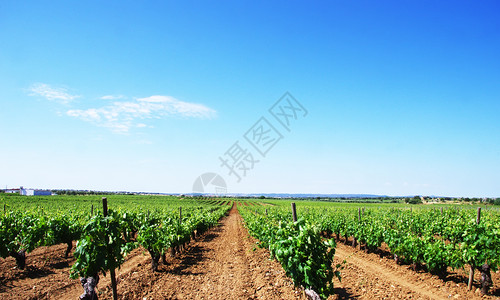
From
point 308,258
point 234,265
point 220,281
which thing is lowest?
point 234,265

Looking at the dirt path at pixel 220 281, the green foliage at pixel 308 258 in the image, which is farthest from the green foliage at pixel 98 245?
the green foliage at pixel 308 258

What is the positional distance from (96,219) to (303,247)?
4.20 meters

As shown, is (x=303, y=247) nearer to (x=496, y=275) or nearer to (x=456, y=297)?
(x=456, y=297)

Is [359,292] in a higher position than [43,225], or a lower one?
lower

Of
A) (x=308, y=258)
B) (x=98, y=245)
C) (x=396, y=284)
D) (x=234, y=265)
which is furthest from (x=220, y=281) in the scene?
(x=396, y=284)

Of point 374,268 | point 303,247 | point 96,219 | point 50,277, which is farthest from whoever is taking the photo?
point 374,268

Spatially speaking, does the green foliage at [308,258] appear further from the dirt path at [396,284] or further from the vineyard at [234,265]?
the dirt path at [396,284]

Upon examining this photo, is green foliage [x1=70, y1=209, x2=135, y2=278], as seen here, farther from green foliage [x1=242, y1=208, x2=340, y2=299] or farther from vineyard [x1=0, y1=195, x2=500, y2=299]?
green foliage [x1=242, y1=208, x2=340, y2=299]

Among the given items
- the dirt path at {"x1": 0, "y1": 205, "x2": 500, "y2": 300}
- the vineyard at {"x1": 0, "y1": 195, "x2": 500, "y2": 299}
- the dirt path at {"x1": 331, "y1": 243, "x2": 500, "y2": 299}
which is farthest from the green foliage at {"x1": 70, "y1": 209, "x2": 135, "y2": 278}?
the dirt path at {"x1": 331, "y1": 243, "x2": 500, "y2": 299}

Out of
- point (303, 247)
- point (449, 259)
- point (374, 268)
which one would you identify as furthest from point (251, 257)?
point (449, 259)

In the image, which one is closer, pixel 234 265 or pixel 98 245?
pixel 98 245

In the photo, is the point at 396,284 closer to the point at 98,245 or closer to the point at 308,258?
the point at 308,258

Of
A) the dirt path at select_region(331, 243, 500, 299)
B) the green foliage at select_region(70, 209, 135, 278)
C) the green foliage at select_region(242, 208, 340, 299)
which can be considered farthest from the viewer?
the dirt path at select_region(331, 243, 500, 299)

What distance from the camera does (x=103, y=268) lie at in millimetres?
5418
